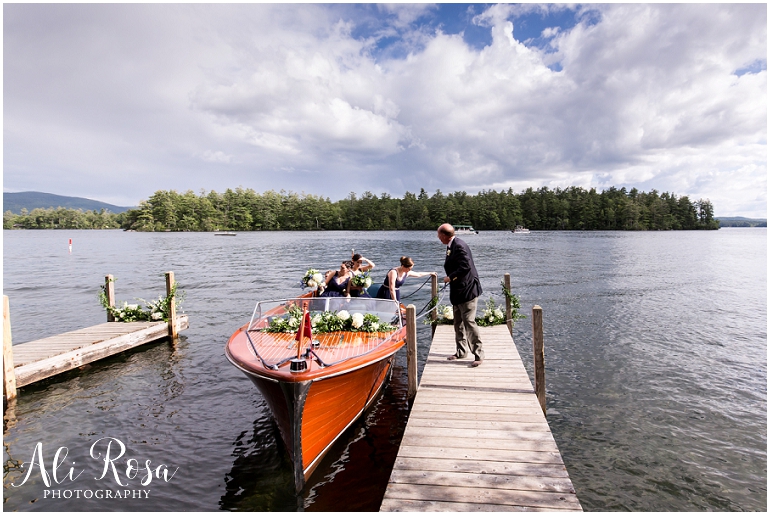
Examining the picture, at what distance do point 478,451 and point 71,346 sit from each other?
1029 cm

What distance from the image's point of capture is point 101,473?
6.37 meters

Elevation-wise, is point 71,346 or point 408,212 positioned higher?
point 408,212

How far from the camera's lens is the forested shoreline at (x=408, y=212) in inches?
4788

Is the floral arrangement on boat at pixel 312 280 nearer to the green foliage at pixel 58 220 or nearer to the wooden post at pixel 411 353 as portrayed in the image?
the wooden post at pixel 411 353

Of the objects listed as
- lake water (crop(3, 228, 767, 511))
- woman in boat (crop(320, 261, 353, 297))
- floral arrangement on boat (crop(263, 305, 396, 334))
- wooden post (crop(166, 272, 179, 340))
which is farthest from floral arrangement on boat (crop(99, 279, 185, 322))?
floral arrangement on boat (crop(263, 305, 396, 334))

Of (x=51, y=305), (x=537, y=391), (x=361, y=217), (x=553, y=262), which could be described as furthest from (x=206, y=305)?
(x=361, y=217)

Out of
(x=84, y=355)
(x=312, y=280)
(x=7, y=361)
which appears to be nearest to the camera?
(x=7, y=361)

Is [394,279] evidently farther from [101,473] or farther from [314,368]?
[101,473]

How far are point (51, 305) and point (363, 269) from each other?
1604 cm

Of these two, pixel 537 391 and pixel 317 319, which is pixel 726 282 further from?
pixel 317 319

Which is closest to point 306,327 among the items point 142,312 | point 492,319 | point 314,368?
point 314,368

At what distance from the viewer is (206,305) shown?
19.1 metres

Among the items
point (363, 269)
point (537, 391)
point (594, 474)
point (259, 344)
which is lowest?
point (594, 474)

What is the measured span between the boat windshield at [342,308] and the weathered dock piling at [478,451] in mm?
1604
